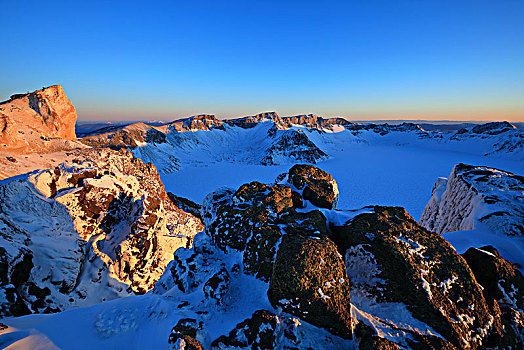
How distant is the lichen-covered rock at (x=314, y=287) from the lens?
149 inches

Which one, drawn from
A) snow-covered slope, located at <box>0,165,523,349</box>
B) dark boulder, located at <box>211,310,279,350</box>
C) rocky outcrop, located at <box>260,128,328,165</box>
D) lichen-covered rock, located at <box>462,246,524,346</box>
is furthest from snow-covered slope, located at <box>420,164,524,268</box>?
rocky outcrop, located at <box>260,128,328,165</box>

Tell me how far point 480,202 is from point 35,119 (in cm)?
2861

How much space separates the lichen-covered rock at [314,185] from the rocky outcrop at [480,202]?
4397 millimetres

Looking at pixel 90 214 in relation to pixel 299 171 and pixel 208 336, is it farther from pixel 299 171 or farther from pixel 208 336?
pixel 299 171

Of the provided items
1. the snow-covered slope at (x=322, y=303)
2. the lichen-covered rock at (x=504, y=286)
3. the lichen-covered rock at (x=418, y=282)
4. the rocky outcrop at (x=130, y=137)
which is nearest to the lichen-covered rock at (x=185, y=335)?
the snow-covered slope at (x=322, y=303)

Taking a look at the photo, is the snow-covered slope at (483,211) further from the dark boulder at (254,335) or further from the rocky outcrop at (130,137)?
the rocky outcrop at (130,137)

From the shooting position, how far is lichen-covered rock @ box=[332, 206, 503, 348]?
3.73 meters

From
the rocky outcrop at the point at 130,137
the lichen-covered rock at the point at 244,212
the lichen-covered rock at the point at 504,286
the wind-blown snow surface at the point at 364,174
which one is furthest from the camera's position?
the rocky outcrop at the point at 130,137

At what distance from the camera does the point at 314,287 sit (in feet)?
12.6

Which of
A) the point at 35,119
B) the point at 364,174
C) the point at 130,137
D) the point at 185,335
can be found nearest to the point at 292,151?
the point at 364,174

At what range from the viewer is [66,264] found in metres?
8.02

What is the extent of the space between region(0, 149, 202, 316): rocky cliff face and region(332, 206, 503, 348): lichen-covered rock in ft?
31.7

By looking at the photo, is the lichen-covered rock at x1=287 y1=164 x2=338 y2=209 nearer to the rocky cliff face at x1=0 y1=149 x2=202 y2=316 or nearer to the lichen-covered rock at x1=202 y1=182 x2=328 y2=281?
the lichen-covered rock at x1=202 y1=182 x2=328 y2=281

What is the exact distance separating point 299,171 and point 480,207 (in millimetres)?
5976
